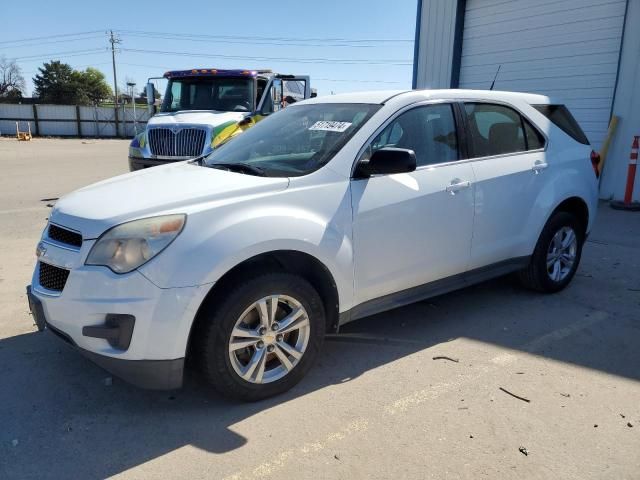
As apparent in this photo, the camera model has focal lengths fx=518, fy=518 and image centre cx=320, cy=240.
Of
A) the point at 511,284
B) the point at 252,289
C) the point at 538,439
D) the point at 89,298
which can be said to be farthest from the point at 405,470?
the point at 511,284

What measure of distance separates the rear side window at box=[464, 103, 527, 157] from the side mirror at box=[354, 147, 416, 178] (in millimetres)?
981

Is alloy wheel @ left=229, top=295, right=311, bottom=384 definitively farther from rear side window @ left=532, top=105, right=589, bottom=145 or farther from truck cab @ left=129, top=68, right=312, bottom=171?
truck cab @ left=129, top=68, right=312, bottom=171

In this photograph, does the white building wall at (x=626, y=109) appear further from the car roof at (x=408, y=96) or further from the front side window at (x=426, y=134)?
the front side window at (x=426, y=134)

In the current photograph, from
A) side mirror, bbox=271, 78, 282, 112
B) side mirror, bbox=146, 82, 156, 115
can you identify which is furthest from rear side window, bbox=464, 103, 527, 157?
side mirror, bbox=146, 82, 156, 115

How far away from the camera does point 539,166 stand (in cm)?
424

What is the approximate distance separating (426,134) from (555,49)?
8.32 metres

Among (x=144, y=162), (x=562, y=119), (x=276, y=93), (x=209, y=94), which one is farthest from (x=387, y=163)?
(x=209, y=94)

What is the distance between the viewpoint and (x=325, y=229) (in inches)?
118

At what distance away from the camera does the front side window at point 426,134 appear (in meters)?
3.51

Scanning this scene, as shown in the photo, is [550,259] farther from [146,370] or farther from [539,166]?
[146,370]

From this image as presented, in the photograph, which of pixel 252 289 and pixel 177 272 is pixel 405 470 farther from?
pixel 177 272

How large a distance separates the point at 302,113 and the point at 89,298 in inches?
83.8

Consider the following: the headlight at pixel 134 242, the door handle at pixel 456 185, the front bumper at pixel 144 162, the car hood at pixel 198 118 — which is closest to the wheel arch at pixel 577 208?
the door handle at pixel 456 185

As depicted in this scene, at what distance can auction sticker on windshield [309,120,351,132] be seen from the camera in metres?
3.42
